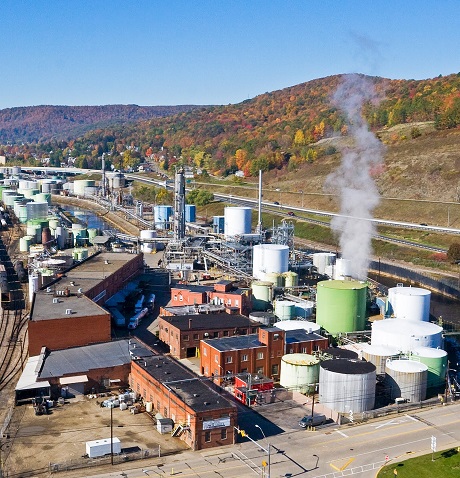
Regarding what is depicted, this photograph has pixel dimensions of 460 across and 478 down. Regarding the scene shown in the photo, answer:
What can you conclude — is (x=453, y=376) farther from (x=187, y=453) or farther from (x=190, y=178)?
(x=190, y=178)

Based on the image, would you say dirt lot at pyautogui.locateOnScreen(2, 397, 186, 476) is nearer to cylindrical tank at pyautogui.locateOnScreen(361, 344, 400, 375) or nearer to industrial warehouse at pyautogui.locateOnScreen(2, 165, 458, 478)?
industrial warehouse at pyautogui.locateOnScreen(2, 165, 458, 478)

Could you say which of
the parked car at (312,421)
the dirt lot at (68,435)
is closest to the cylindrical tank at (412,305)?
the parked car at (312,421)

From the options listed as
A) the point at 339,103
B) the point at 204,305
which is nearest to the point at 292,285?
the point at 204,305

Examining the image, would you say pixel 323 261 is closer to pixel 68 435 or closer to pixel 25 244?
pixel 25 244

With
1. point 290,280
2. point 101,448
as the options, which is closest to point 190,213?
point 290,280

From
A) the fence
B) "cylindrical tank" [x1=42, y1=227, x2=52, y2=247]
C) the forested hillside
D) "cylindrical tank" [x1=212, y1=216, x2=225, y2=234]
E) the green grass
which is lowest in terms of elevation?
the green grass

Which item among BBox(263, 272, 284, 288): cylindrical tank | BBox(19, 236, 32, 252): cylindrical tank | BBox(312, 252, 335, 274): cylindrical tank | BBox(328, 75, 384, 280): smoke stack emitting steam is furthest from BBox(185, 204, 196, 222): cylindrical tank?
BBox(263, 272, 284, 288): cylindrical tank
